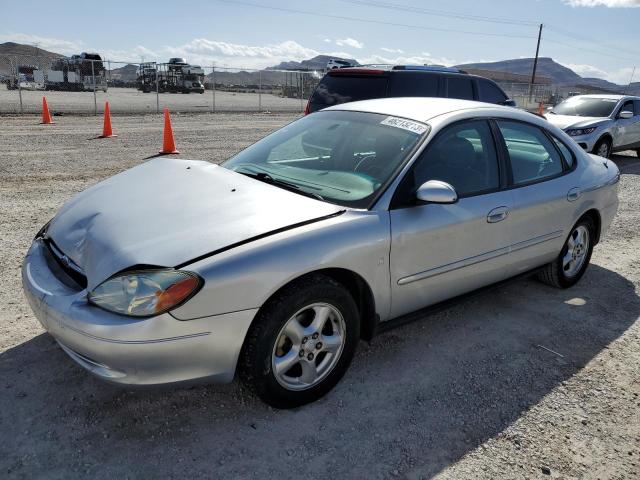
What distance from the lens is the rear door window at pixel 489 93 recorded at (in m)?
9.11

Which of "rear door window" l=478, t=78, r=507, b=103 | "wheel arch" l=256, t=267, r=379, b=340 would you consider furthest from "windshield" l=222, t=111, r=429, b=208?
"rear door window" l=478, t=78, r=507, b=103

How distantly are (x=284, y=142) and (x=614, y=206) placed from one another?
3.13m

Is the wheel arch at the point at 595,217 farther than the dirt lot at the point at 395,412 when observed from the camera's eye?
Yes

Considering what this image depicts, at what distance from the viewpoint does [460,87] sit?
8867 millimetres

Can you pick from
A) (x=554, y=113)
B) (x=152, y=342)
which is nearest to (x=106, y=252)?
(x=152, y=342)

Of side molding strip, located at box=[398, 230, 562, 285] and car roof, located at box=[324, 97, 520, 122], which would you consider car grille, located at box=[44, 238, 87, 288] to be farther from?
car roof, located at box=[324, 97, 520, 122]

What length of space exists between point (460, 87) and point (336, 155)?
616 centimetres

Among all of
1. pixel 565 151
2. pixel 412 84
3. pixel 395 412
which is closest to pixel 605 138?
pixel 412 84

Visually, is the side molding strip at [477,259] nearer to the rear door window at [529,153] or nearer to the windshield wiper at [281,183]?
the rear door window at [529,153]

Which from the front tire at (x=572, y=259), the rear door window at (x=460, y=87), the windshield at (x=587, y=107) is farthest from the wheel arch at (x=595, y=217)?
the windshield at (x=587, y=107)

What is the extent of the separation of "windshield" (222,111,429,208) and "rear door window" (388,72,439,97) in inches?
167

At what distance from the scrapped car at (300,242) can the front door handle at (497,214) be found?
0.04 feet

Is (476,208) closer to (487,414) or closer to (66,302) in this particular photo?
(487,414)

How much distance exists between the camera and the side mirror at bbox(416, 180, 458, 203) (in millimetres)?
2936
